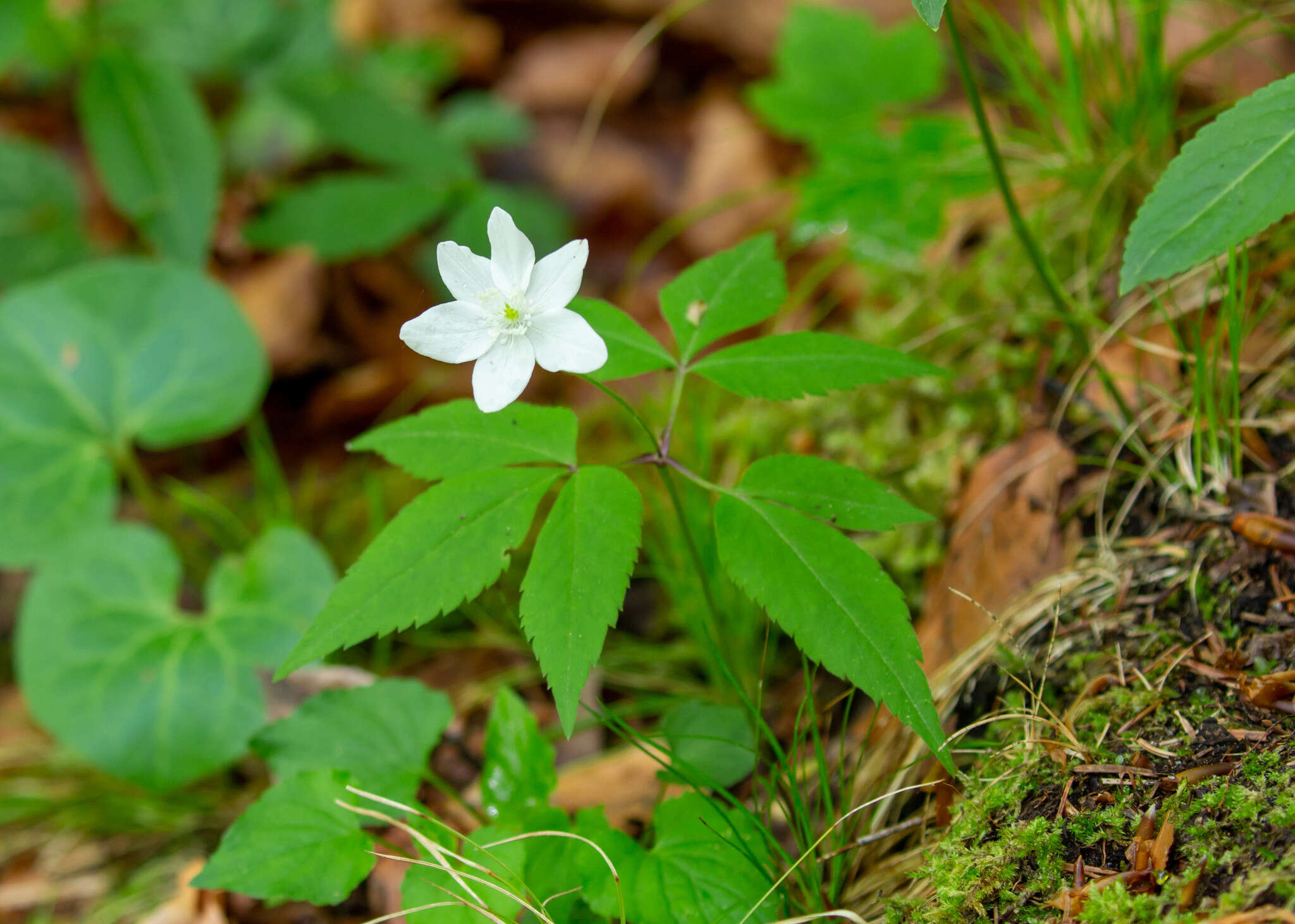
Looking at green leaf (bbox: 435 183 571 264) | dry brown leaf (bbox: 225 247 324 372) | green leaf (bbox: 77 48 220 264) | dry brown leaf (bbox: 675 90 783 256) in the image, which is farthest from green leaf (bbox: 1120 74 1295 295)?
dry brown leaf (bbox: 225 247 324 372)

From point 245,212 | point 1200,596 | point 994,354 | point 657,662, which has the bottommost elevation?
point 657,662

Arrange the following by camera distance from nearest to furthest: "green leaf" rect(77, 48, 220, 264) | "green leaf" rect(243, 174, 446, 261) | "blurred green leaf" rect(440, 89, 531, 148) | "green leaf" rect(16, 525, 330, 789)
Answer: "green leaf" rect(16, 525, 330, 789)
"green leaf" rect(77, 48, 220, 264)
"green leaf" rect(243, 174, 446, 261)
"blurred green leaf" rect(440, 89, 531, 148)

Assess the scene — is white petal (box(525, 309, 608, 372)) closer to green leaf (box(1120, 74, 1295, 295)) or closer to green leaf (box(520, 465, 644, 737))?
green leaf (box(520, 465, 644, 737))

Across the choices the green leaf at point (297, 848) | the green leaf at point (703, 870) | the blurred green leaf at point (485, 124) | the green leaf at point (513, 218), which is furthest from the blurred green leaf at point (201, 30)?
the green leaf at point (703, 870)

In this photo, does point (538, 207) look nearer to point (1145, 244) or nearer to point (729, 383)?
point (729, 383)

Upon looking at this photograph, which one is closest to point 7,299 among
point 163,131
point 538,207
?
point 163,131

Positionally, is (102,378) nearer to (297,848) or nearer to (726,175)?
(297,848)

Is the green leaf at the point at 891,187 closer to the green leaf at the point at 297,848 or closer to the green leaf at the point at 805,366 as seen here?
the green leaf at the point at 805,366
